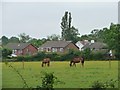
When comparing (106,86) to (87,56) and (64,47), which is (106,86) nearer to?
(87,56)

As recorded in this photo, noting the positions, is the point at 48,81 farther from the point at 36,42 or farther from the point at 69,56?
the point at 36,42

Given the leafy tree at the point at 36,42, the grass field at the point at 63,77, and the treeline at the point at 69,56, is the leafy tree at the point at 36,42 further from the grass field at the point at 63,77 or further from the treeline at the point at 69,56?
the grass field at the point at 63,77

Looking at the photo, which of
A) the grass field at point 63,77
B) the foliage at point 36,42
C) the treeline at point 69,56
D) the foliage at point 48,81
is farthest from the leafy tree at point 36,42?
the foliage at point 48,81

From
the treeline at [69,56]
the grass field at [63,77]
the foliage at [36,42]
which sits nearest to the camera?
the grass field at [63,77]

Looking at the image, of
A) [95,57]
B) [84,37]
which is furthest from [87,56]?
[84,37]

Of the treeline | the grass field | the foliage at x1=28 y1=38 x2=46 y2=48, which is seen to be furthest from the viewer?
the foliage at x1=28 y1=38 x2=46 y2=48

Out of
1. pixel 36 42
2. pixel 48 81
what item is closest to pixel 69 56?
pixel 36 42

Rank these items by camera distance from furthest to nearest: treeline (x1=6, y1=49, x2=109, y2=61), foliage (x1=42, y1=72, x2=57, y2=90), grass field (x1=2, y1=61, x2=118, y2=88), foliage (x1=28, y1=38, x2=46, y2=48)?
1. foliage (x1=28, y1=38, x2=46, y2=48)
2. treeline (x1=6, y1=49, x2=109, y2=61)
3. grass field (x1=2, y1=61, x2=118, y2=88)
4. foliage (x1=42, y1=72, x2=57, y2=90)

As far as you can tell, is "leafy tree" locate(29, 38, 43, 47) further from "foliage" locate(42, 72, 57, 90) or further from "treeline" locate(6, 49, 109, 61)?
"foliage" locate(42, 72, 57, 90)

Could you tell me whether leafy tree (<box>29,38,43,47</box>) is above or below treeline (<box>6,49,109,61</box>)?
above

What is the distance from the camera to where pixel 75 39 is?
60.5 m

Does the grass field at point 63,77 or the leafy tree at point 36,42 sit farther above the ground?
the leafy tree at point 36,42

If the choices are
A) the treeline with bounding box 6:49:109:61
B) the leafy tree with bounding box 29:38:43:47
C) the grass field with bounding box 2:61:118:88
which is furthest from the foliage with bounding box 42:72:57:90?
the leafy tree with bounding box 29:38:43:47

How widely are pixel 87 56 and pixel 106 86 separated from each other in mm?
33644
